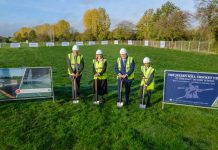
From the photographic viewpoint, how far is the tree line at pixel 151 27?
1436 inches

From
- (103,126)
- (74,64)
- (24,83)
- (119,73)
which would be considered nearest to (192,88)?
(119,73)

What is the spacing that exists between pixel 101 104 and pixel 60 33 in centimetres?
10724

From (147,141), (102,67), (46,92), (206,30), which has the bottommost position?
(147,141)

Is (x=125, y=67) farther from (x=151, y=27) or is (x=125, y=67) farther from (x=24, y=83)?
(x=151, y=27)

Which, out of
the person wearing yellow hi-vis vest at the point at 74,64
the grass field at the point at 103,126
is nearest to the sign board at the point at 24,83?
the grass field at the point at 103,126

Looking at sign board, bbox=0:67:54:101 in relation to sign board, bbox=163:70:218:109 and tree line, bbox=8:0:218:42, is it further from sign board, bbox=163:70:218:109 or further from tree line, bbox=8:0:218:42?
tree line, bbox=8:0:218:42

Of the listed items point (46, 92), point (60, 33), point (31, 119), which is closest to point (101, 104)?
point (46, 92)

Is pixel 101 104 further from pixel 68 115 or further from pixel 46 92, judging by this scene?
pixel 46 92

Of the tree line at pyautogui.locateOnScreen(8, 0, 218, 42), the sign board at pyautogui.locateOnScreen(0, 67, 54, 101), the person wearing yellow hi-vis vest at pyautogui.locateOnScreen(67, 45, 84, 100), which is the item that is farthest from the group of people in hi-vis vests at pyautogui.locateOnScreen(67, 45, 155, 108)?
the tree line at pyautogui.locateOnScreen(8, 0, 218, 42)

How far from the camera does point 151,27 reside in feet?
240

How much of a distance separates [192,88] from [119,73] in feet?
7.89

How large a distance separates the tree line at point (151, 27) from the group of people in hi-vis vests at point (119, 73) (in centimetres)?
3270

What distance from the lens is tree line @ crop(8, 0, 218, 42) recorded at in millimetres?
36469

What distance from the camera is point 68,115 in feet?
23.1
